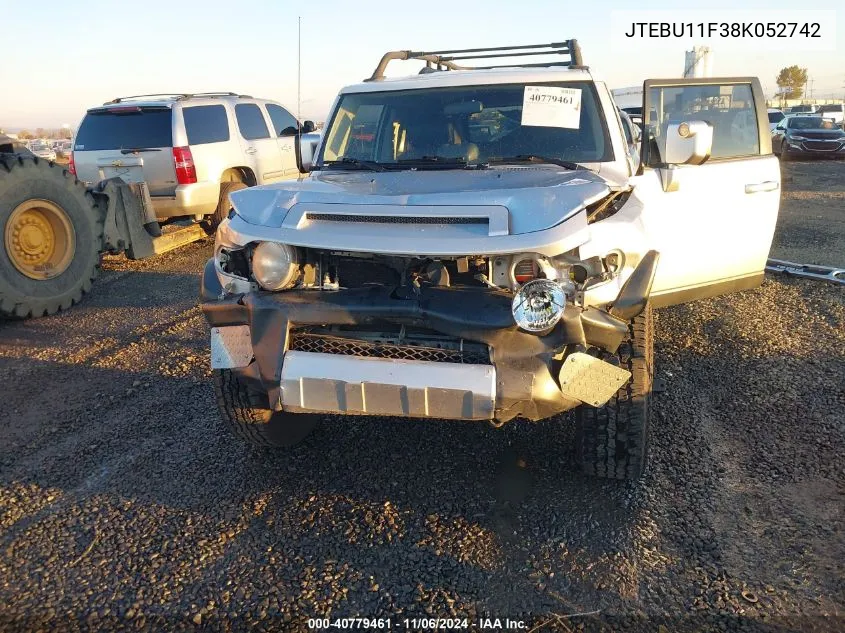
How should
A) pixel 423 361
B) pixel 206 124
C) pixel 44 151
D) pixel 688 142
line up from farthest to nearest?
pixel 44 151 → pixel 206 124 → pixel 688 142 → pixel 423 361

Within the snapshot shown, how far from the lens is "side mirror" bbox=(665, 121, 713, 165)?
11.7 feet

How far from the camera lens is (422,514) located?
306 cm

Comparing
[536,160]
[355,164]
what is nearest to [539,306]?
[536,160]

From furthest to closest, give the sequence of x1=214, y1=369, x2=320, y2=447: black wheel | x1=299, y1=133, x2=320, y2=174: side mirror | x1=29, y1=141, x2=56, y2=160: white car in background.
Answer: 1. x1=29, y1=141, x2=56, y2=160: white car in background
2. x1=299, y1=133, x2=320, y2=174: side mirror
3. x1=214, y1=369, x2=320, y2=447: black wheel

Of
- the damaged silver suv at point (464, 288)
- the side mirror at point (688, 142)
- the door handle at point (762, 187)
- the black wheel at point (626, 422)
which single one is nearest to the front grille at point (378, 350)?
the damaged silver suv at point (464, 288)

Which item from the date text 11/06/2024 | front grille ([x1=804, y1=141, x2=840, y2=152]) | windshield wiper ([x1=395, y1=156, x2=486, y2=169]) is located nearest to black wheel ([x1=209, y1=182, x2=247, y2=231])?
windshield wiper ([x1=395, y1=156, x2=486, y2=169])

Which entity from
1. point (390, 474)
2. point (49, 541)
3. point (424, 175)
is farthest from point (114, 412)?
point (424, 175)

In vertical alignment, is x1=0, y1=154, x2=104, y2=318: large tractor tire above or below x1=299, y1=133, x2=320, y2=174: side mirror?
below

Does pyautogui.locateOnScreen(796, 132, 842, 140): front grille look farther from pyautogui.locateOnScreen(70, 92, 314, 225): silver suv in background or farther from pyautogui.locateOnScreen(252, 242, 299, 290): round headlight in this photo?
pyautogui.locateOnScreen(252, 242, 299, 290): round headlight

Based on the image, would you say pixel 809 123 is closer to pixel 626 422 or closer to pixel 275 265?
pixel 626 422

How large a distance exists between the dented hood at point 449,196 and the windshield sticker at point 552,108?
0.44 meters

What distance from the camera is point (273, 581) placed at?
265 cm

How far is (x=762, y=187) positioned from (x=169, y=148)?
21.9 ft

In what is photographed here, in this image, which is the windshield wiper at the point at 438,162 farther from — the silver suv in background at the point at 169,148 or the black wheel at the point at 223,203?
the black wheel at the point at 223,203
